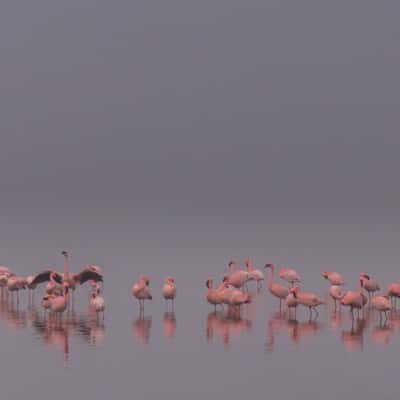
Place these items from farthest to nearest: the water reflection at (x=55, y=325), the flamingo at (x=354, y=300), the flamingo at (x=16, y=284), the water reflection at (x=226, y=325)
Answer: the flamingo at (x=16, y=284) < the flamingo at (x=354, y=300) < the water reflection at (x=226, y=325) < the water reflection at (x=55, y=325)

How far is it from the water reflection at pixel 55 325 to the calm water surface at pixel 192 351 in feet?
0.08

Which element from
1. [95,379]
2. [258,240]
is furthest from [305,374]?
[258,240]

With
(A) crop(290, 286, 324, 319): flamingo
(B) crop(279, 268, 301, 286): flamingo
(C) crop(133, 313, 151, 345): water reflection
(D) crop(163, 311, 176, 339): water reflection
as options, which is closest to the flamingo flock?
(A) crop(290, 286, 324, 319): flamingo

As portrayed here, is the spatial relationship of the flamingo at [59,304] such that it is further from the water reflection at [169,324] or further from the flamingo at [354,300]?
the flamingo at [354,300]

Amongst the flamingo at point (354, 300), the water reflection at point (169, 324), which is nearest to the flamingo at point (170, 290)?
the water reflection at point (169, 324)

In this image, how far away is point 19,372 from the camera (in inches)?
959

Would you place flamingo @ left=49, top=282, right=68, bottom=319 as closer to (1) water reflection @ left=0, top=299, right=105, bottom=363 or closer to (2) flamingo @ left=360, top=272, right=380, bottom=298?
(1) water reflection @ left=0, top=299, right=105, bottom=363

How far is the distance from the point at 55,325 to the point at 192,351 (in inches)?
178

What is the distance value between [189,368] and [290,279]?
1297 centimetres

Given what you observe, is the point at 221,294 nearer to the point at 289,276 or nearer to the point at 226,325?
the point at 226,325

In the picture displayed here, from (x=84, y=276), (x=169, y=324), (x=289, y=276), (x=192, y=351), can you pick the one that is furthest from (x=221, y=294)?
(x=289, y=276)

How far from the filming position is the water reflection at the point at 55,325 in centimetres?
2770

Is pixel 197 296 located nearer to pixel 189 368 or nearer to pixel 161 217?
pixel 189 368

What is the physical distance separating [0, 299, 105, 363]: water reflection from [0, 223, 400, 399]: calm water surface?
0.02m
